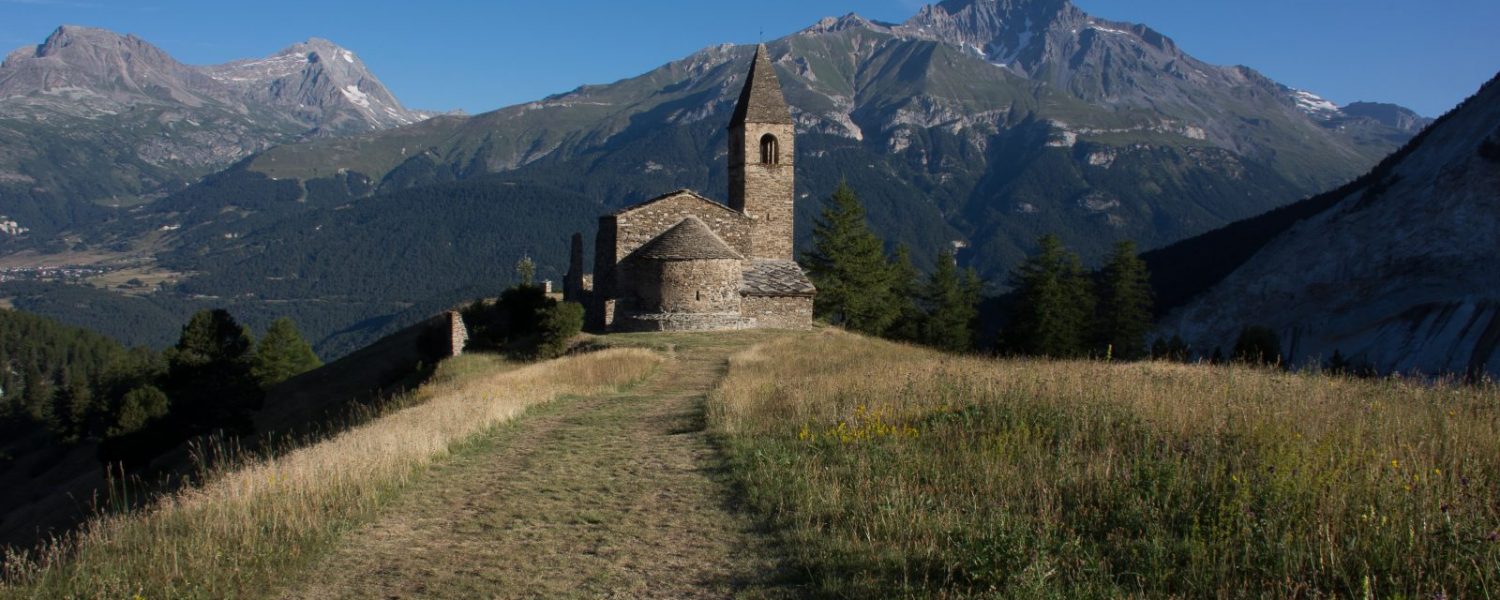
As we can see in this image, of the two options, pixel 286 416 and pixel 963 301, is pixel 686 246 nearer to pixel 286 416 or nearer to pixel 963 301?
pixel 286 416

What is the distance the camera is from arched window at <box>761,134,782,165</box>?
38.6 meters

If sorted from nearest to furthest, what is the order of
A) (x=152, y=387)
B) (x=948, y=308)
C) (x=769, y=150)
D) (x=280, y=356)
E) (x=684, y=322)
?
(x=684, y=322)
(x=769, y=150)
(x=152, y=387)
(x=948, y=308)
(x=280, y=356)

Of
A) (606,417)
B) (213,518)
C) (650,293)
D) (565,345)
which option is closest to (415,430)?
(606,417)

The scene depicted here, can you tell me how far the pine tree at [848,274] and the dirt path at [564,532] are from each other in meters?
34.6

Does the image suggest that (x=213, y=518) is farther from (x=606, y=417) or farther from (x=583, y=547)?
(x=606, y=417)

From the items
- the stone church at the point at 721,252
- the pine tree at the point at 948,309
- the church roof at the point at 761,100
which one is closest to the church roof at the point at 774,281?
the stone church at the point at 721,252

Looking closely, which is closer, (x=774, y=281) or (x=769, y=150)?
(x=774, y=281)

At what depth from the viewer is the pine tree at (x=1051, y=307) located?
49281 millimetres

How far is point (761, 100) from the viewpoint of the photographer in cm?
3862

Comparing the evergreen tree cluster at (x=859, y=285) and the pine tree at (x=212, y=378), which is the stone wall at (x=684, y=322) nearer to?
the evergreen tree cluster at (x=859, y=285)

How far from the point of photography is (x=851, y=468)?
945cm

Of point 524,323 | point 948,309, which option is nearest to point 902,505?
point 524,323

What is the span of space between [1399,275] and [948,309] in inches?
1038

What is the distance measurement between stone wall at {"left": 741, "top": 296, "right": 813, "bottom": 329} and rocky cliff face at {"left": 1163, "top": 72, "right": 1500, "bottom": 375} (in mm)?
28880
